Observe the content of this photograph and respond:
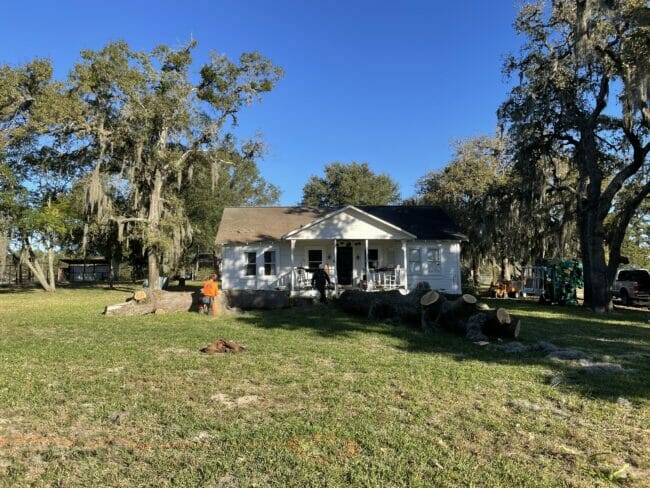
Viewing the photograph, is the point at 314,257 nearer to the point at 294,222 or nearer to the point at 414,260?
the point at 294,222

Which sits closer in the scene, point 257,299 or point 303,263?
point 257,299

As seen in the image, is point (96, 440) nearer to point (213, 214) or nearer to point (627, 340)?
point (627, 340)

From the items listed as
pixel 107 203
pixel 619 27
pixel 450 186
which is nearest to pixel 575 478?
pixel 619 27

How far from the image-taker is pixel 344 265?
22.9m

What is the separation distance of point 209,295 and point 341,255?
34.6 ft

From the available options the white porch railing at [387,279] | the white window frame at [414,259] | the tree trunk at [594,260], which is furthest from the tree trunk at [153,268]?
the tree trunk at [594,260]

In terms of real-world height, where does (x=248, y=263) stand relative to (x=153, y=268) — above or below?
above

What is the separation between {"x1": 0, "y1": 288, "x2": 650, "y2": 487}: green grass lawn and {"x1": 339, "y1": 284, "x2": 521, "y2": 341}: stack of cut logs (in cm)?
115

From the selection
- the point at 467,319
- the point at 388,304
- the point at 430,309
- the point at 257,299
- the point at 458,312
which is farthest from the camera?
the point at 257,299

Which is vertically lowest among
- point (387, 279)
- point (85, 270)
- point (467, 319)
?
point (467, 319)

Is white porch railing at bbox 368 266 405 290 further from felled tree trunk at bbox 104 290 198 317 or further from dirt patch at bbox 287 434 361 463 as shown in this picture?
dirt patch at bbox 287 434 361 463

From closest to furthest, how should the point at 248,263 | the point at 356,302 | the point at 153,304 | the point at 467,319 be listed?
the point at 467,319, the point at 153,304, the point at 356,302, the point at 248,263

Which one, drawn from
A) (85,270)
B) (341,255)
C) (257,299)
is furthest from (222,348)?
(85,270)

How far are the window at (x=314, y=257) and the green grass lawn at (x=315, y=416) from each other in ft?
46.4
